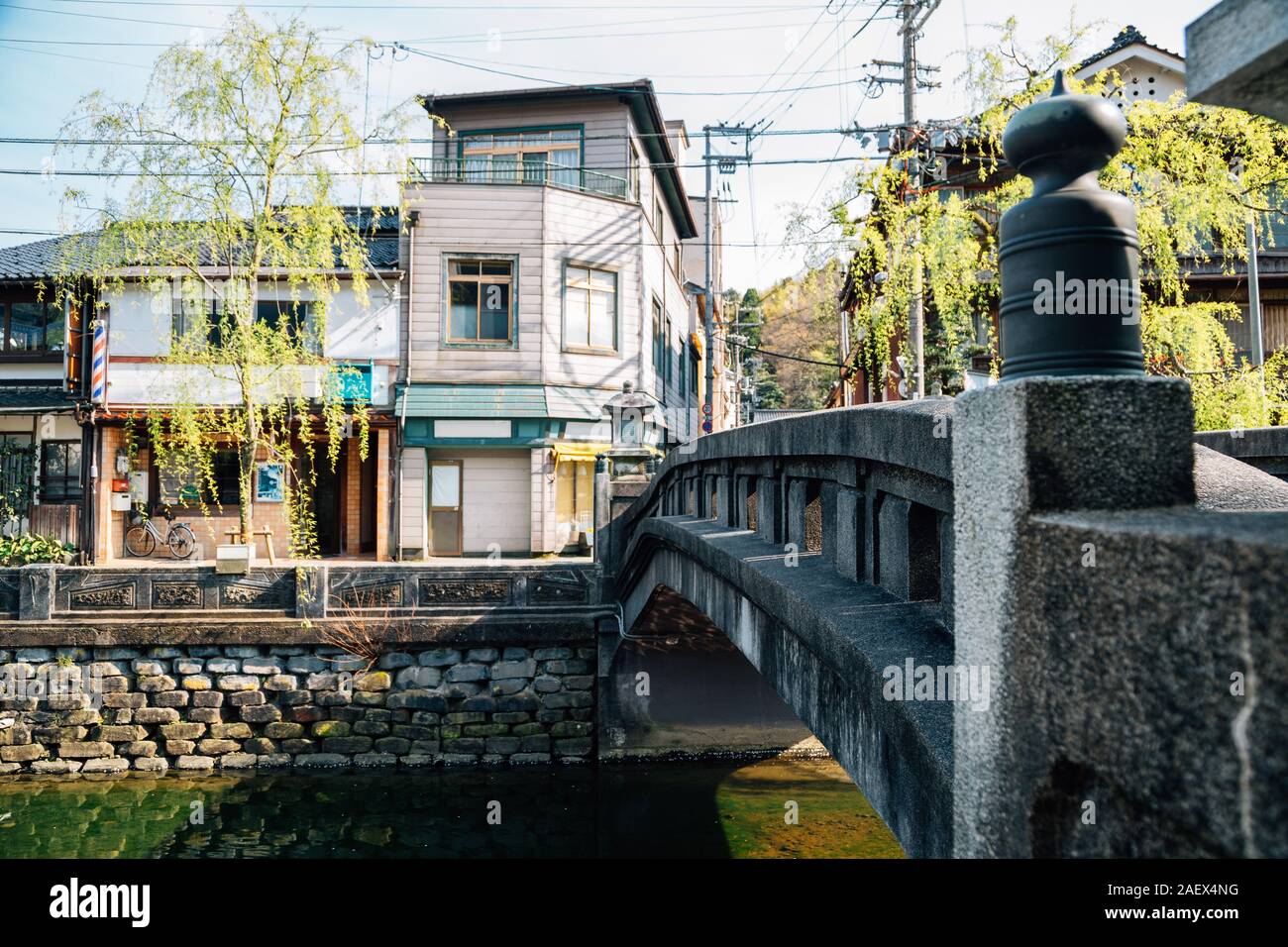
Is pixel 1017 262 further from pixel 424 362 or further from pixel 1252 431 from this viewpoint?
pixel 424 362

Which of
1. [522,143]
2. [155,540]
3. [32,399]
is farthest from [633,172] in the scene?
[32,399]

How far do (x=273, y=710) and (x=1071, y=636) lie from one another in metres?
14.0

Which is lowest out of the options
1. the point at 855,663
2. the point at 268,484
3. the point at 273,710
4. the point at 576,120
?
the point at 273,710

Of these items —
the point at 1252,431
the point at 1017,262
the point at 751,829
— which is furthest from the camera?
the point at 751,829

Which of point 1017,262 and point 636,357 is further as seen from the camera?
point 636,357

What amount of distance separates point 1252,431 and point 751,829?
7604 millimetres

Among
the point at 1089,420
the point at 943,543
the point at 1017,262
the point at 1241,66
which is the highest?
the point at 1241,66

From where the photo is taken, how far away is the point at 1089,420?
210 cm

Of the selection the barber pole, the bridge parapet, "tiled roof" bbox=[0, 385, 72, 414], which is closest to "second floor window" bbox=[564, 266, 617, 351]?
the barber pole

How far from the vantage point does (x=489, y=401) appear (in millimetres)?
20047

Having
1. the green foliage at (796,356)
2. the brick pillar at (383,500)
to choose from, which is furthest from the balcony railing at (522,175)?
the green foliage at (796,356)

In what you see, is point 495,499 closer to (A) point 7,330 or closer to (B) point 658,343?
(B) point 658,343
